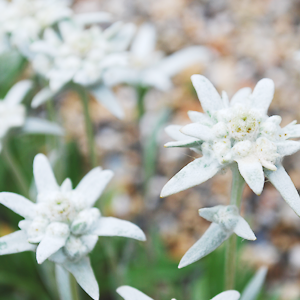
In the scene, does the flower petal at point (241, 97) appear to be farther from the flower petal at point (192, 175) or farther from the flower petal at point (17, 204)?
the flower petal at point (17, 204)

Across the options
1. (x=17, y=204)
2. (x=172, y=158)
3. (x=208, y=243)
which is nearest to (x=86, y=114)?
(x=17, y=204)

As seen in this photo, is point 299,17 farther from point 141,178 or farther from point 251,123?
point 251,123

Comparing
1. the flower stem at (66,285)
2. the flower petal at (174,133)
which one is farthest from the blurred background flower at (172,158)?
the flower petal at (174,133)

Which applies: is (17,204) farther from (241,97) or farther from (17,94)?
(17,94)

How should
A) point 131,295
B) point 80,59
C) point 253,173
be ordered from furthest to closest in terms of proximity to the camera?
1. point 80,59
2. point 131,295
3. point 253,173

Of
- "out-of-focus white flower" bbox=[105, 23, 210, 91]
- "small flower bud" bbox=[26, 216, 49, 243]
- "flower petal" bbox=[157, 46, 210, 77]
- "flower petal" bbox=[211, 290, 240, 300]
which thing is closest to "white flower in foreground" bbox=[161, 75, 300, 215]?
"flower petal" bbox=[211, 290, 240, 300]

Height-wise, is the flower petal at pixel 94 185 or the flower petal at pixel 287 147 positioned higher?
the flower petal at pixel 287 147

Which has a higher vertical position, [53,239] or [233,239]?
[53,239]
